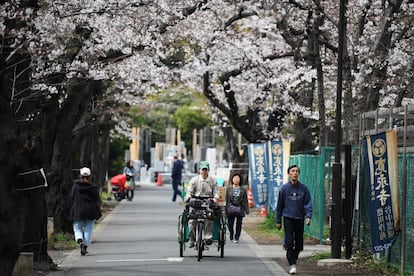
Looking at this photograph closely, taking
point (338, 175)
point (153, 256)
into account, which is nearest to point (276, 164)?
point (153, 256)

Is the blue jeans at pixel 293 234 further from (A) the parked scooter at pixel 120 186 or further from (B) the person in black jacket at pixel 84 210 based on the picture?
(A) the parked scooter at pixel 120 186

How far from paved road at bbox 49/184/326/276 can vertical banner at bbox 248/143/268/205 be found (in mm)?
3484

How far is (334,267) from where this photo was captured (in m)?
18.1

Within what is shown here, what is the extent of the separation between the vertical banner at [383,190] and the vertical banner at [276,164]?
33.7ft

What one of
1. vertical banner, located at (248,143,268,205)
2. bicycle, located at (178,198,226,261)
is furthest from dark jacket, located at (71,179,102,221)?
vertical banner, located at (248,143,268,205)

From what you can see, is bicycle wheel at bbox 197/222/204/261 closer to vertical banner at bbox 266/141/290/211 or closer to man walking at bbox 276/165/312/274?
man walking at bbox 276/165/312/274

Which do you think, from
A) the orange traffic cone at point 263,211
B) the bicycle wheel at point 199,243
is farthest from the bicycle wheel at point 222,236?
the orange traffic cone at point 263,211

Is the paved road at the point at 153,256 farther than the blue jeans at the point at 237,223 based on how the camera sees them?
No

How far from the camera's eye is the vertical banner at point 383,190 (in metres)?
16.5

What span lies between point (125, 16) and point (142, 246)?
4.68 meters

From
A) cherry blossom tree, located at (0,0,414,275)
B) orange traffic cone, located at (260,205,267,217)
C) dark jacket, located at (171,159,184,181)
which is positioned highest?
cherry blossom tree, located at (0,0,414,275)

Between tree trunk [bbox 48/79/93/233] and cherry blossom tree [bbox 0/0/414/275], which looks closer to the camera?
cherry blossom tree [bbox 0/0/414/275]

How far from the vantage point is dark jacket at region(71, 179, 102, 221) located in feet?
68.8

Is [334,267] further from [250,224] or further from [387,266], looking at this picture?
[250,224]
